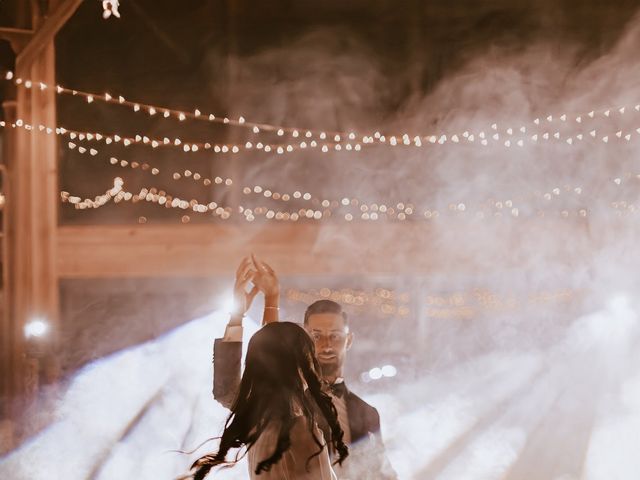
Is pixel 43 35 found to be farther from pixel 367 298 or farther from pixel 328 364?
pixel 328 364

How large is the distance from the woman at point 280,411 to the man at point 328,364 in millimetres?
377

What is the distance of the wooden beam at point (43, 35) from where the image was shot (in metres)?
7.09

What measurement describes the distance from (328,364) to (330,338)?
11cm

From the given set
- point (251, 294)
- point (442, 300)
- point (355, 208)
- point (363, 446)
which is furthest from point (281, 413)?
point (442, 300)

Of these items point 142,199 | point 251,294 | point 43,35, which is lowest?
point 251,294

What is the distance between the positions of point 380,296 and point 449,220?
116 cm

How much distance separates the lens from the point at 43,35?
7.21 m

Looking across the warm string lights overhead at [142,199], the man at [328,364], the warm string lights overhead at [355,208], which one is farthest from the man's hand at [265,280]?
the warm string lights overhead at [142,199]

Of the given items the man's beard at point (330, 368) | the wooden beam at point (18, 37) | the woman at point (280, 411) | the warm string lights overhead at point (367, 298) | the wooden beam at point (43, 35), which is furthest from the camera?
the warm string lights overhead at point (367, 298)

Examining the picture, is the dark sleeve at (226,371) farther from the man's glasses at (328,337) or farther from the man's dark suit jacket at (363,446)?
the man's glasses at (328,337)

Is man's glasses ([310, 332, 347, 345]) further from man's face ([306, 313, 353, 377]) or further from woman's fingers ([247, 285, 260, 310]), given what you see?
woman's fingers ([247, 285, 260, 310])

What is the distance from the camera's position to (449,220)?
8.44 m

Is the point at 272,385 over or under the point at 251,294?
under

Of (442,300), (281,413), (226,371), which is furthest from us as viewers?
(442,300)
